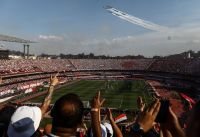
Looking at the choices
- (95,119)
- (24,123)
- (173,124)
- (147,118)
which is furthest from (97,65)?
(147,118)

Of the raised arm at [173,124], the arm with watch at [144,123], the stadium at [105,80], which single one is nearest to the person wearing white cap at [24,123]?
the arm with watch at [144,123]

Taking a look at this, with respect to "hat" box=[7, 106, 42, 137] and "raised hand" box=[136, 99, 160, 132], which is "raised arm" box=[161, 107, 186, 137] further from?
"hat" box=[7, 106, 42, 137]

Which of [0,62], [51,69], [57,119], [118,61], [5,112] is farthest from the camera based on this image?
[118,61]

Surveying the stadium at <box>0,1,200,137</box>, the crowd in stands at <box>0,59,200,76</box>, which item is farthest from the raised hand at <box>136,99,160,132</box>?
the crowd in stands at <box>0,59,200,76</box>

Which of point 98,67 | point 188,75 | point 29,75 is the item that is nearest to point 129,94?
point 188,75

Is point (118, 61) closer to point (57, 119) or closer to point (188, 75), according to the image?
point (188, 75)

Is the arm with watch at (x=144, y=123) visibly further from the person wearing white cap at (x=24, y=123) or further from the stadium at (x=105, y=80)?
the stadium at (x=105, y=80)

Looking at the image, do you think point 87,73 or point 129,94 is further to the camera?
point 87,73

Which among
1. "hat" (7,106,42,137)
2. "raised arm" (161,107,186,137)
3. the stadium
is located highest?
"raised arm" (161,107,186,137)
